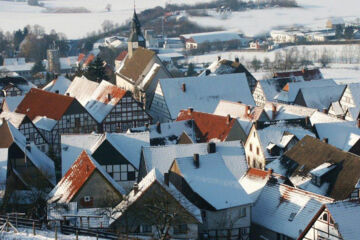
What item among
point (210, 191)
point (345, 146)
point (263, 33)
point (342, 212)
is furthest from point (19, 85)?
point (263, 33)

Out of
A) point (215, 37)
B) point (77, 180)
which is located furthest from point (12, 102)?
point (215, 37)

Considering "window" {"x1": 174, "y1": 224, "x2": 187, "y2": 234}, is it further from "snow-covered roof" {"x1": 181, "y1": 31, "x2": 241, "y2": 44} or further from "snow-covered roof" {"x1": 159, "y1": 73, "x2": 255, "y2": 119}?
"snow-covered roof" {"x1": 181, "y1": 31, "x2": 241, "y2": 44}

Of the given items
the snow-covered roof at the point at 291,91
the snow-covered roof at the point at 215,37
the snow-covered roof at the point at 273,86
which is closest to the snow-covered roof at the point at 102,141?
the snow-covered roof at the point at 291,91

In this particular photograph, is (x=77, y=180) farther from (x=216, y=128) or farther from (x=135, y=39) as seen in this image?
(x=135, y=39)

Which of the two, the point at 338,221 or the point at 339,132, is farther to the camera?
the point at 339,132

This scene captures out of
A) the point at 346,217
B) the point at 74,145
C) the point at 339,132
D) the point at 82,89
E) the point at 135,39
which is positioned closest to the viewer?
the point at 346,217

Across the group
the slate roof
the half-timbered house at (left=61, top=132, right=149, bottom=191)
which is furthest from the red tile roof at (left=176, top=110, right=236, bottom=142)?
the slate roof

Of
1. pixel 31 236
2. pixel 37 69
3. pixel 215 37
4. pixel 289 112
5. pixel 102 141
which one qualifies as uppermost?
pixel 102 141

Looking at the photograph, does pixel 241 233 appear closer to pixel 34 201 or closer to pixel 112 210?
pixel 112 210
